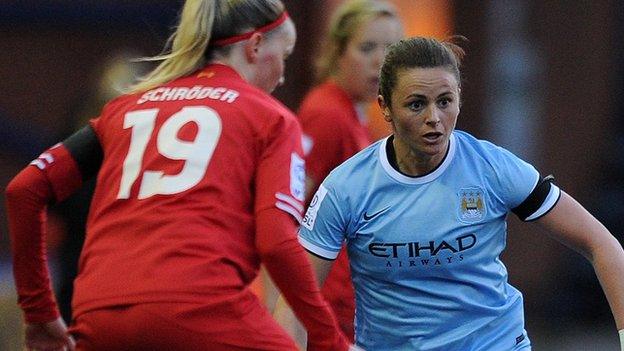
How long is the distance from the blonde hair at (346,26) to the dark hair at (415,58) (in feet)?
4.82

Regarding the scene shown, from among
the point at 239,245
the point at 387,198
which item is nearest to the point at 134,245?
the point at 239,245

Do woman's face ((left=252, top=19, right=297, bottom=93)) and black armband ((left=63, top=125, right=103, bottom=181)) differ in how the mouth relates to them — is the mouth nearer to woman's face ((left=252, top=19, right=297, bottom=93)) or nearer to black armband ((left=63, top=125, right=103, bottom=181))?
woman's face ((left=252, top=19, right=297, bottom=93))

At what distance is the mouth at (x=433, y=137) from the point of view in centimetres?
431

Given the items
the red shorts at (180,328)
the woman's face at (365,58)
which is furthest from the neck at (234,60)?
the woman's face at (365,58)

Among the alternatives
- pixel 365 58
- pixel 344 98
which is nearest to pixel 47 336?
pixel 344 98

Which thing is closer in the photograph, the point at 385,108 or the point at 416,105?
the point at 416,105

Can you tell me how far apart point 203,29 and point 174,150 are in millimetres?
445

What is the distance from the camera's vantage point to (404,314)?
A: 4410 millimetres

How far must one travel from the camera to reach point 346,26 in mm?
6090

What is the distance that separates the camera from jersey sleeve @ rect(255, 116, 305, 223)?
3.75 meters

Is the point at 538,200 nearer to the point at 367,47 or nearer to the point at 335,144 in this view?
the point at 335,144

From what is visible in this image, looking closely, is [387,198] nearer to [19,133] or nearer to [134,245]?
[134,245]

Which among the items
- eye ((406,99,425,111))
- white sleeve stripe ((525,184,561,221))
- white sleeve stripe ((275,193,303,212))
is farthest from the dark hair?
white sleeve stripe ((275,193,303,212))

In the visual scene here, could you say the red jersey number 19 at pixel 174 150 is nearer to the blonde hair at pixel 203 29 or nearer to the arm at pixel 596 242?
the blonde hair at pixel 203 29
